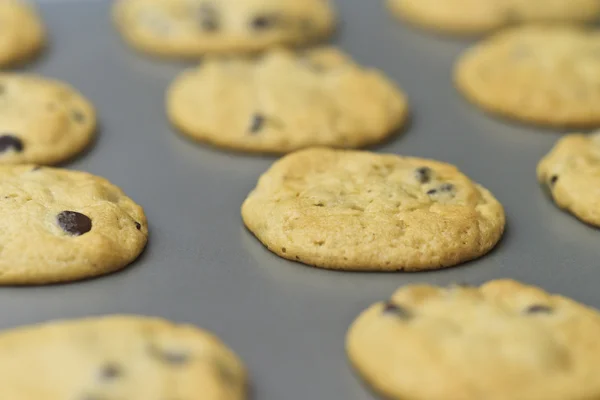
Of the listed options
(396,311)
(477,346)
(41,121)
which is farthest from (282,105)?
(477,346)

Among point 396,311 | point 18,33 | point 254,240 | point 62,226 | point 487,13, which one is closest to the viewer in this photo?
point 396,311

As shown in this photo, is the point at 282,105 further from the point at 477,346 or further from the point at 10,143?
the point at 477,346

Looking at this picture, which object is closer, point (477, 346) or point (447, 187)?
point (477, 346)

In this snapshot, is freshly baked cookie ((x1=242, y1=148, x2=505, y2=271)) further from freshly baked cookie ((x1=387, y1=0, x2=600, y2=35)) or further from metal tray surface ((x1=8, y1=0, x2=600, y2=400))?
freshly baked cookie ((x1=387, y1=0, x2=600, y2=35))

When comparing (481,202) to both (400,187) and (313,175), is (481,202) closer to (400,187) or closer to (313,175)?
(400,187)

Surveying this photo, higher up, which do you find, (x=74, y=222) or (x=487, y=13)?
(x=487, y=13)

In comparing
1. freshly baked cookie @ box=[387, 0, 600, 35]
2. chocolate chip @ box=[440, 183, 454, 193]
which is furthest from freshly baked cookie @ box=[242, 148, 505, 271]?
freshly baked cookie @ box=[387, 0, 600, 35]
